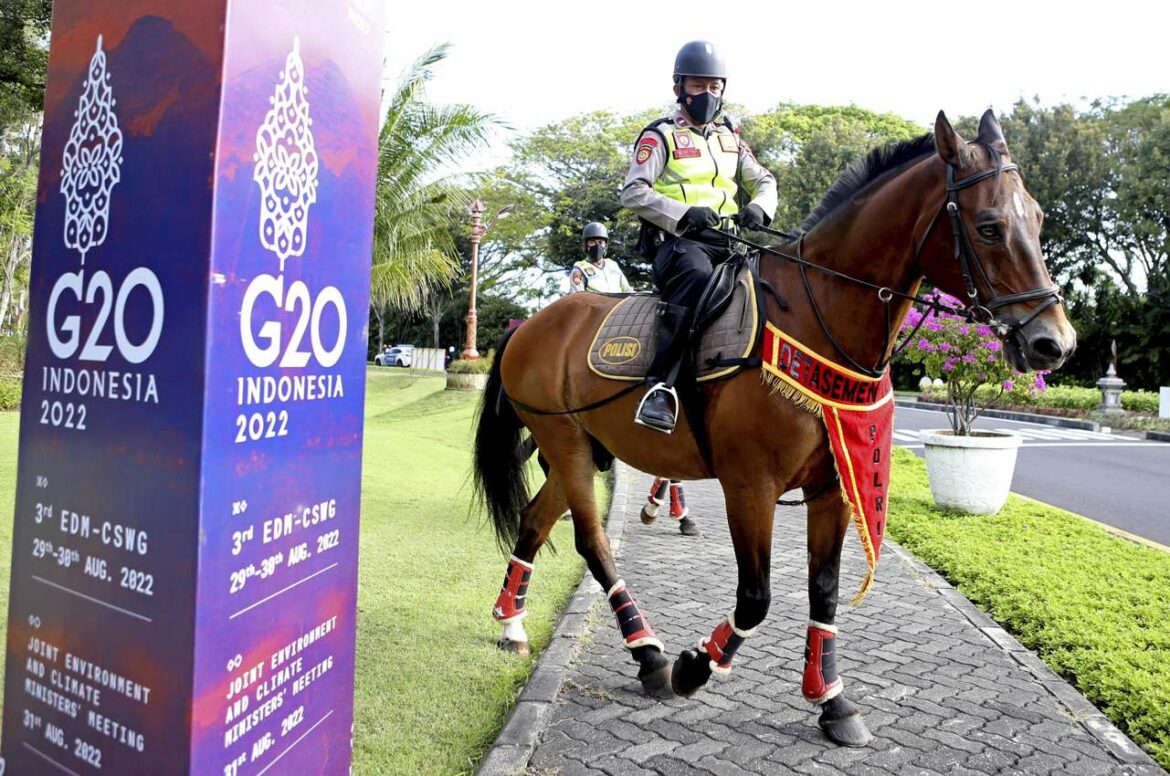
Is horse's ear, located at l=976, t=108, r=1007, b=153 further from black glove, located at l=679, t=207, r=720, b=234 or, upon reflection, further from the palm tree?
the palm tree

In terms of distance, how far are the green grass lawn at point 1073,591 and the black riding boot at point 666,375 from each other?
2376 mm

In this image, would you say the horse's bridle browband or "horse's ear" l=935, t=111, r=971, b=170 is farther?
"horse's ear" l=935, t=111, r=971, b=170

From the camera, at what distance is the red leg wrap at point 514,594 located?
4301 mm

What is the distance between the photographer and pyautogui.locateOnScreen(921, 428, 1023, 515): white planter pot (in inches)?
312

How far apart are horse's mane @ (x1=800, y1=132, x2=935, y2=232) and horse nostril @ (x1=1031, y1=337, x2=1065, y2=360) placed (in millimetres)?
984

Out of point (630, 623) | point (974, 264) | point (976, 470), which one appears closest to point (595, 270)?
point (976, 470)

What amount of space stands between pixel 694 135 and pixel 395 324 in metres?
50.0

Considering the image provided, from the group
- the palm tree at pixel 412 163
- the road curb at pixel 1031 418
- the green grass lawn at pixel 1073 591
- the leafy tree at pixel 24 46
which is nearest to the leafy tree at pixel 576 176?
the road curb at pixel 1031 418

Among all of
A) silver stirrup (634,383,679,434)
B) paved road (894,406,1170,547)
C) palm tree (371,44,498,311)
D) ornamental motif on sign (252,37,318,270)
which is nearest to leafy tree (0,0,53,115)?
palm tree (371,44,498,311)

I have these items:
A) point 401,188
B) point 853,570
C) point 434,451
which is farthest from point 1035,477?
point 401,188

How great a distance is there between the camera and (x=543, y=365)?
4535 mm

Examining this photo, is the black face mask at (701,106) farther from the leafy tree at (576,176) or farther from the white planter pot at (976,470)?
the leafy tree at (576,176)

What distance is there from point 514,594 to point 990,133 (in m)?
3.09

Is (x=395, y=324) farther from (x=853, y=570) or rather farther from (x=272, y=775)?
(x=272, y=775)
